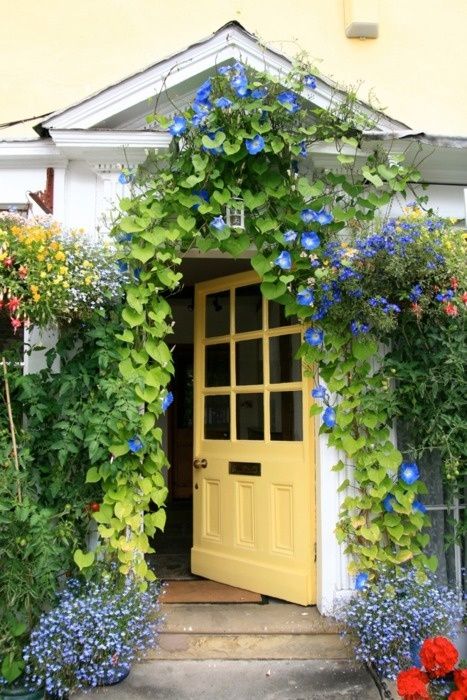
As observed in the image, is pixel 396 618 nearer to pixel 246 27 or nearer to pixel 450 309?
pixel 450 309

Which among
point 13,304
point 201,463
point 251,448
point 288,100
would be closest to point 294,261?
point 288,100

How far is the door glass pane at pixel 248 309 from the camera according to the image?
4.48m

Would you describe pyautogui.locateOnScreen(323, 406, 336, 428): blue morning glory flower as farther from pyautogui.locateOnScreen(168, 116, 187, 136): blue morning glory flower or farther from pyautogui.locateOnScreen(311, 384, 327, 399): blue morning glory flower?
pyautogui.locateOnScreen(168, 116, 187, 136): blue morning glory flower

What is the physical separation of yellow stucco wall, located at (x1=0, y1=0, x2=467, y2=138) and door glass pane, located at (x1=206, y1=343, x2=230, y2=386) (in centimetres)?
260

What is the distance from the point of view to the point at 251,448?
4.36 m

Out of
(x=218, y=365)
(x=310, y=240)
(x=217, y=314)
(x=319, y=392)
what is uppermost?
(x=310, y=240)

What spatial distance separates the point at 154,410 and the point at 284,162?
1.86m

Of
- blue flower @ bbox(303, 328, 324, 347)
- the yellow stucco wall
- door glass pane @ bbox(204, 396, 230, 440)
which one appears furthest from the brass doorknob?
the yellow stucco wall

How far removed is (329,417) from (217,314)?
1583 millimetres

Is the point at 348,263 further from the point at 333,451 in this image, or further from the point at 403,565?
the point at 403,565

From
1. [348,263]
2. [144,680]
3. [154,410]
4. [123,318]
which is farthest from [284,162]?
[144,680]

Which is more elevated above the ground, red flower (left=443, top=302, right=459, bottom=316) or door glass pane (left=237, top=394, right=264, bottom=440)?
red flower (left=443, top=302, right=459, bottom=316)

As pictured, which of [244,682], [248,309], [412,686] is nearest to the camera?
[412,686]

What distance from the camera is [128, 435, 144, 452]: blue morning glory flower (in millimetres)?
3355
